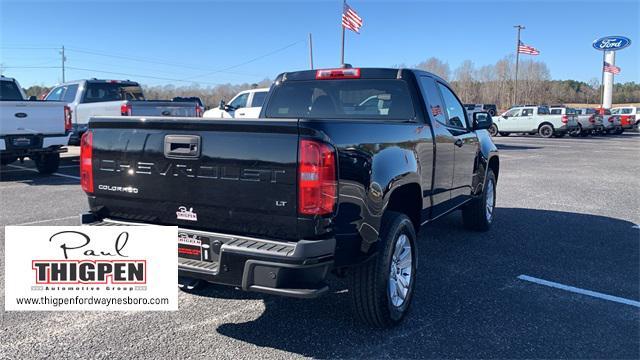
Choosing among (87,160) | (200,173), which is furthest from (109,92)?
(200,173)

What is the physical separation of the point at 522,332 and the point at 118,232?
2873mm

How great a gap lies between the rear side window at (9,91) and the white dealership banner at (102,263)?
35.2 ft

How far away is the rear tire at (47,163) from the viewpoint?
11375mm

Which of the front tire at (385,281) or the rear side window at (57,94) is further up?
the rear side window at (57,94)

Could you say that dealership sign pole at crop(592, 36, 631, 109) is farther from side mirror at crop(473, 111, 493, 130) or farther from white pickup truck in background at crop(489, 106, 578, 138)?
side mirror at crop(473, 111, 493, 130)

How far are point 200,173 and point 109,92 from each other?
1263cm

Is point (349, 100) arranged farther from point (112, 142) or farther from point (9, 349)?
point (9, 349)

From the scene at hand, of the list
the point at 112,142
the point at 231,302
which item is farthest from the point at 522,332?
the point at 112,142

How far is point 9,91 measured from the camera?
12.3m

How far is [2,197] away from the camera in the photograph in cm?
873

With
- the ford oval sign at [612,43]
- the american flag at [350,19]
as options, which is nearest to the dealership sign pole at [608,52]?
the ford oval sign at [612,43]

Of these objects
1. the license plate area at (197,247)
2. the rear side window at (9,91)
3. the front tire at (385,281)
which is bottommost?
the front tire at (385,281)

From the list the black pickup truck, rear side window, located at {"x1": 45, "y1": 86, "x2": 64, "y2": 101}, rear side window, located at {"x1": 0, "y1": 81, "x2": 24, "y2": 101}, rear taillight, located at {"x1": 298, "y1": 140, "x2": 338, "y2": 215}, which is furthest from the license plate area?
rear side window, located at {"x1": 45, "y1": 86, "x2": 64, "y2": 101}

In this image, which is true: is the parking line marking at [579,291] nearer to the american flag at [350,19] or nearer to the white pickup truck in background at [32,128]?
the white pickup truck in background at [32,128]
